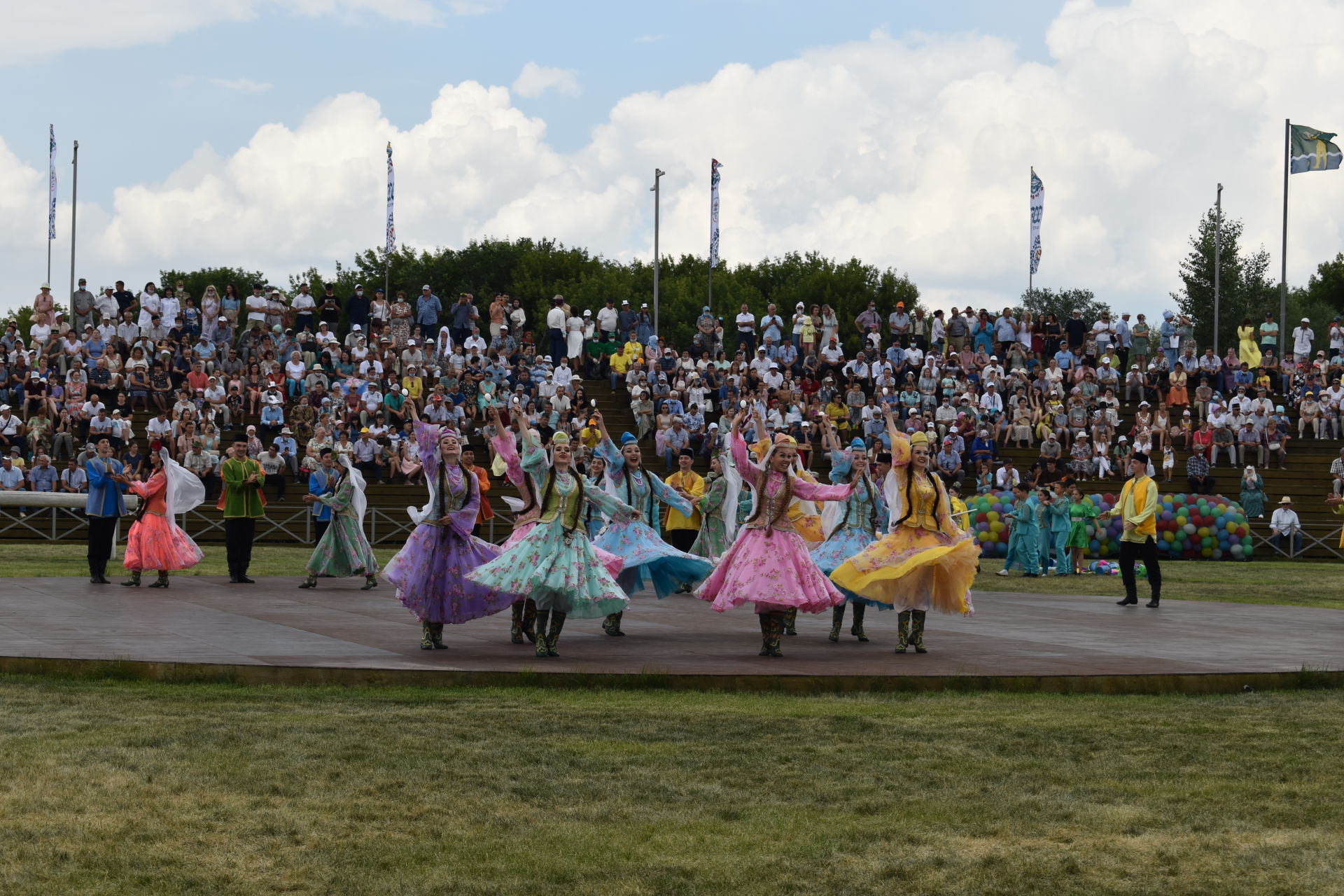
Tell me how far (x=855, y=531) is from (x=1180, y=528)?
16.3 meters

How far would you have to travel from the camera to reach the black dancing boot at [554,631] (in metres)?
13.1

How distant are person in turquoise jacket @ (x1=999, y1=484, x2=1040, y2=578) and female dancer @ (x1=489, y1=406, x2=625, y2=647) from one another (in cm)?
1425

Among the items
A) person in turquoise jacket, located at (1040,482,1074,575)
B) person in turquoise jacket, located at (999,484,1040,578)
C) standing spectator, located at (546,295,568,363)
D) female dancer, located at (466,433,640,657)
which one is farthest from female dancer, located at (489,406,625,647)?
standing spectator, located at (546,295,568,363)

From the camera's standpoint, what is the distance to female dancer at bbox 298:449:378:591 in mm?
20812

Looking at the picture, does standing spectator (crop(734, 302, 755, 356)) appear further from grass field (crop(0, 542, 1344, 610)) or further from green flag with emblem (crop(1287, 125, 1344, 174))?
green flag with emblem (crop(1287, 125, 1344, 174))

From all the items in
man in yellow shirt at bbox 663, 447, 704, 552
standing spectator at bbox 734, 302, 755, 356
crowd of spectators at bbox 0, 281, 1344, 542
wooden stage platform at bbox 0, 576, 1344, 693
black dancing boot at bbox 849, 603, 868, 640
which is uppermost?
standing spectator at bbox 734, 302, 755, 356

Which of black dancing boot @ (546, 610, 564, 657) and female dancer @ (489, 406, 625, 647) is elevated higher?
female dancer @ (489, 406, 625, 647)

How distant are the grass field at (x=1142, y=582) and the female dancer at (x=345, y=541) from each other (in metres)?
2.21

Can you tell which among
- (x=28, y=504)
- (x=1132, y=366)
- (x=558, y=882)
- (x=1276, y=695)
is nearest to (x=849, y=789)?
(x=558, y=882)

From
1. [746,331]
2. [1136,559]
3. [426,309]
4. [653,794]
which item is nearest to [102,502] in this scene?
[1136,559]

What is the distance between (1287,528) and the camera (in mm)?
30672

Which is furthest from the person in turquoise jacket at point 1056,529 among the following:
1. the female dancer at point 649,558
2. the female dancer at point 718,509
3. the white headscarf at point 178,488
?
the white headscarf at point 178,488

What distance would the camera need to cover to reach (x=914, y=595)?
1384 cm

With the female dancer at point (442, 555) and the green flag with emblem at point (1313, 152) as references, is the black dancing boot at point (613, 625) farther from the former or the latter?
the green flag with emblem at point (1313, 152)
